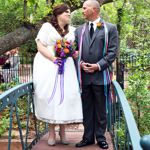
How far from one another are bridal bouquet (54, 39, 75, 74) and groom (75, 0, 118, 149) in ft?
0.44

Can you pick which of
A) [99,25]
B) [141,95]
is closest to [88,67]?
[99,25]

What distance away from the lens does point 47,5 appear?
7.73m

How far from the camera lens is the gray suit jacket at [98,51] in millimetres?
4168

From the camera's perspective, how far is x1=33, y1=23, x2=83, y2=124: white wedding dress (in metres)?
4.27

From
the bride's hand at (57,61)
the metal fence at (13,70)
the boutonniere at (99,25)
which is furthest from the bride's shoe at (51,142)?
the metal fence at (13,70)

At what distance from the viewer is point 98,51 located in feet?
13.8

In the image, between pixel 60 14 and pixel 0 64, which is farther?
pixel 0 64

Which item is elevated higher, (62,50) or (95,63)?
(62,50)

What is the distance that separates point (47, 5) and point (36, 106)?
3745 millimetres

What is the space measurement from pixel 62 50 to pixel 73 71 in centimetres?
29

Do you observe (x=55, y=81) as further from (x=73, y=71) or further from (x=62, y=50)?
(x=62, y=50)

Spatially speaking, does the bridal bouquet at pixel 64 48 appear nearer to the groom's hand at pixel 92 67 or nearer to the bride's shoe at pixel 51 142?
the groom's hand at pixel 92 67

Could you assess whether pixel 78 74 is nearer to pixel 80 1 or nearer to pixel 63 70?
pixel 63 70

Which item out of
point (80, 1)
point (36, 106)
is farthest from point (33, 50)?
point (36, 106)
